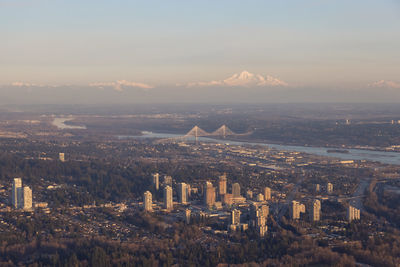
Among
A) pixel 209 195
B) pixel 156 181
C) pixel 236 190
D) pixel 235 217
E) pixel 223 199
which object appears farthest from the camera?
pixel 156 181

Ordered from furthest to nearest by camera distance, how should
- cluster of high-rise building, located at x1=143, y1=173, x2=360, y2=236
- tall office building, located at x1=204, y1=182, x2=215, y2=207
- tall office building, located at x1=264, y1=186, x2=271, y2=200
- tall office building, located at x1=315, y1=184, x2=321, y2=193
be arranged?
tall office building, located at x1=315, y1=184, x2=321, y2=193, tall office building, located at x1=264, y1=186, x2=271, y2=200, tall office building, located at x1=204, y1=182, x2=215, y2=207, cluster of high-rise building, located at x1=143, y1=173, x2=360, y2=236

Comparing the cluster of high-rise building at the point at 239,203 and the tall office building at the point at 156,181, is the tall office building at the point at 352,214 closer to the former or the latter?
the cluster of high-rise building at the point at 239,203

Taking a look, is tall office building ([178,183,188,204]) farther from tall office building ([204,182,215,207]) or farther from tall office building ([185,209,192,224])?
tall office building ([185,209,192,224])

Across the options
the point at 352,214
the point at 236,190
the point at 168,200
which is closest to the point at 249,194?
the point at 236,190

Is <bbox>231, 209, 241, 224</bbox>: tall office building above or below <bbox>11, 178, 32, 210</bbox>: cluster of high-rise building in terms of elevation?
below

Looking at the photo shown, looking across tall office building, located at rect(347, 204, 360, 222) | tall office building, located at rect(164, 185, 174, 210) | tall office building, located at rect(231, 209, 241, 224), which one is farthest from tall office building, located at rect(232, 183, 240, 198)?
tall office building, located at rect(347, 204, 360, 222)

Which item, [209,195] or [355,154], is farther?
[355,154]

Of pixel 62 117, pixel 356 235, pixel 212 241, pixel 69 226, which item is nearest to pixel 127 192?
pixel 69 226

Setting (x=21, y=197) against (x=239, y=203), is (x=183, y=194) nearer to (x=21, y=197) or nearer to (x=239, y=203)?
(x=239, y=203)

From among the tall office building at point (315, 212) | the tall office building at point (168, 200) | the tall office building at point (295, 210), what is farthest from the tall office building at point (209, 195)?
the tall office building at point (315, 212)
